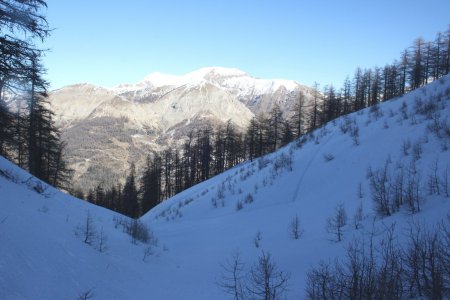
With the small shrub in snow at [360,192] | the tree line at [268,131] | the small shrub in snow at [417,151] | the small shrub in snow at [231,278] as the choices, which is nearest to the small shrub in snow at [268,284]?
the small shrub in snow at [231,278]

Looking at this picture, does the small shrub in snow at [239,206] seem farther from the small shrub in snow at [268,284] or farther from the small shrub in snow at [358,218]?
the small shrub in snow at [268,284]

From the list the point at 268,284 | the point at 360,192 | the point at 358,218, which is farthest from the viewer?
the point at 360,192

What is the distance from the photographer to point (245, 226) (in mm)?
10617

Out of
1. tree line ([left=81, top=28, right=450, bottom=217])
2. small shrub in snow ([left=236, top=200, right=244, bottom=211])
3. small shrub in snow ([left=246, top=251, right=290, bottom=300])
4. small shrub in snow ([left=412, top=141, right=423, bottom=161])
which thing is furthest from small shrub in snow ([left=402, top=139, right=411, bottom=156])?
tree line ([left=81, top=28, right=450, bottom=217])

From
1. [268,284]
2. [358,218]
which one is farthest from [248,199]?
[268,284]

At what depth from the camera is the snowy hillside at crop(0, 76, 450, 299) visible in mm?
5102

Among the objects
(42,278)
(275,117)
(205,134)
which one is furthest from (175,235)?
(205,134)

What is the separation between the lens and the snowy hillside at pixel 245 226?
5.10 metres

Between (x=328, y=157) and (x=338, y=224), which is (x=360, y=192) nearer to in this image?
(x=338, y=224)

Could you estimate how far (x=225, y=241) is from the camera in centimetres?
978

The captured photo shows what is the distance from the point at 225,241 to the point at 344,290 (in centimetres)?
594

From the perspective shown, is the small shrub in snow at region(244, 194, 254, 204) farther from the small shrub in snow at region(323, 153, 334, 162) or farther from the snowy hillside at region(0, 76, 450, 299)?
the small shrub in snow at region(323, 153, 334, 162)

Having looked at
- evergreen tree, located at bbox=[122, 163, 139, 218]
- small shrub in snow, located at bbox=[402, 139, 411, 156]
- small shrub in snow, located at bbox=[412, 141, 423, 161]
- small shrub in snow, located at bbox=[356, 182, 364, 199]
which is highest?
evergreen tree, located at bbox=[122, 163, 139, 218]

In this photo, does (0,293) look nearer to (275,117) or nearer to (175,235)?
(175,235)
